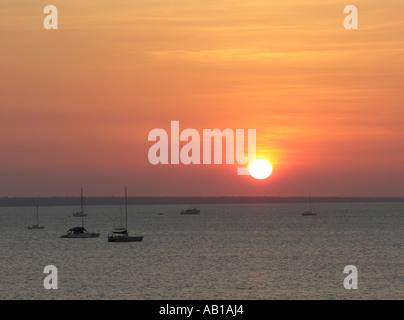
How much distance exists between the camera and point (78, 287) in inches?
3661

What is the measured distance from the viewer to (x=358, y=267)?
12200 centimetres

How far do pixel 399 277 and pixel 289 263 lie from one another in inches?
980
